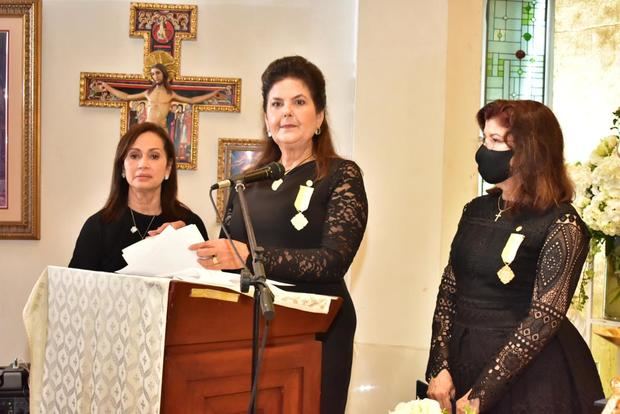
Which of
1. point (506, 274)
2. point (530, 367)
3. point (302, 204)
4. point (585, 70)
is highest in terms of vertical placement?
point (585, 70)

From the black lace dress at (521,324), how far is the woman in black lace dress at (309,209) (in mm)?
429

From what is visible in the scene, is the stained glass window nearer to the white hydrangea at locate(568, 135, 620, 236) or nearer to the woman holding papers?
the white hydrangea at locate(568, 135, 620, 236)

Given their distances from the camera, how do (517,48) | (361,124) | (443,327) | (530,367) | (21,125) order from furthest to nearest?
(517,48) → (21,125) → (361,124) → (443,327) → (530,367)

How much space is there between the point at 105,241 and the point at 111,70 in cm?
140

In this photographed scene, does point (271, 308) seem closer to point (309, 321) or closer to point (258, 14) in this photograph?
point (309, 321)

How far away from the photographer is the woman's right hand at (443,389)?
274 centimetres

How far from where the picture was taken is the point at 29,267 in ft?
14.1

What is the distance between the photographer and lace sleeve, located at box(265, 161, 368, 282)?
7.60ft

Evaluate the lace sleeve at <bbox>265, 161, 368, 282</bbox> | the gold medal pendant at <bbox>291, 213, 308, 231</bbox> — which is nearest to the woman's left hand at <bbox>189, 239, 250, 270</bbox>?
the lace sleeve at <bbox>265, 161, 368, 282</bbox>

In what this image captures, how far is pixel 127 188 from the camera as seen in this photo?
3449mm

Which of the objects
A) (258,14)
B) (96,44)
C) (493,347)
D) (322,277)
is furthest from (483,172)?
(96,44)

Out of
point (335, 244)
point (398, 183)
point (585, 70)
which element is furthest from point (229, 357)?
point (585, 70)

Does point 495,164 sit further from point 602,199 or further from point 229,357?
point 229,357

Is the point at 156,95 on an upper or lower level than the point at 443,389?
upper
